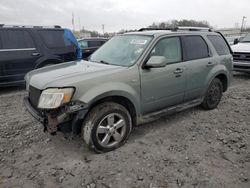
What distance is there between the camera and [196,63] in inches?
163

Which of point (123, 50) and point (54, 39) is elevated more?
point (54, 39)

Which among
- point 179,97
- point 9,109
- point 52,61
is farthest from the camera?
point 52,61

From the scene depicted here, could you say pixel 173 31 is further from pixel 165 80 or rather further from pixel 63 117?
pixel 63 117

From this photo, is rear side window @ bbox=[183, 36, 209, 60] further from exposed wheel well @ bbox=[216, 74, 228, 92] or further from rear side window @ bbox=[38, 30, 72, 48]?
rear side window @ bbox=[38, 30, 72, 48]

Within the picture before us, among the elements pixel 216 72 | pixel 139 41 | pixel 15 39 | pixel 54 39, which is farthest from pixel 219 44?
pixel 15 39

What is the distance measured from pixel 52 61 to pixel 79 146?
13.8 feet

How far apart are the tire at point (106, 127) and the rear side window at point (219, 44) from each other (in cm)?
272

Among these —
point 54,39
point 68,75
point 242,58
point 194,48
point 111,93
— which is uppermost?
point 54,39

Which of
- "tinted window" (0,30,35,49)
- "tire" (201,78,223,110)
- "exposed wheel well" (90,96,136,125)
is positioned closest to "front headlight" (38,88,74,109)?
"exposed wheel well" (90,96,136,125)

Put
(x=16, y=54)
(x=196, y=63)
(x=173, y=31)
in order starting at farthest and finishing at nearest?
(x=16, y=54) < (x=196, y=63) < (x=173, y=31)

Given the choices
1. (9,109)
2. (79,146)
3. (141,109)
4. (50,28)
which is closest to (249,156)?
(141,109)

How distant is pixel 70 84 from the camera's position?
2.74m

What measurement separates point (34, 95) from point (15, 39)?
3.98 meters

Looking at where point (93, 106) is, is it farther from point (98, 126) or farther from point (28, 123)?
point (28, 123)
